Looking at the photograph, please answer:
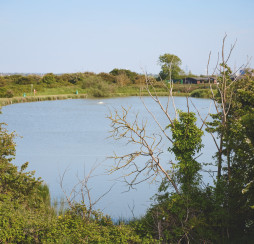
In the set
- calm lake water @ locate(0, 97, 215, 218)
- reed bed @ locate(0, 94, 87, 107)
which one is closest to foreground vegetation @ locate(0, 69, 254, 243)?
calm lake water @ locate(0, 97, 215, 218)

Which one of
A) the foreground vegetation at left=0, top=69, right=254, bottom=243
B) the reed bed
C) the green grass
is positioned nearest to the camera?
the foreground vegetation at left=0, top=69, right=254, bottom=243

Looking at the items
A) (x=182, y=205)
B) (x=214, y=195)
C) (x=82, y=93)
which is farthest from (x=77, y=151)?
(x=82, y=93)

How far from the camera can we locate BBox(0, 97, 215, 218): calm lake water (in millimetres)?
11232

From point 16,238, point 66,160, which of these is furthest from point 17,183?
point 66,160

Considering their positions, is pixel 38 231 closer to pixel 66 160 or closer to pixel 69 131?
pixel 66 160

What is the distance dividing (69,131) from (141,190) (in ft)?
42.6

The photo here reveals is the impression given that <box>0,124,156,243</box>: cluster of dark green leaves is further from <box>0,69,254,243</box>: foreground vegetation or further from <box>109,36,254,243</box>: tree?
<box>109,36,254,243</box>: tree

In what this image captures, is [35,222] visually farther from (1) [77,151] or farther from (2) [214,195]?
(1) [77,151]

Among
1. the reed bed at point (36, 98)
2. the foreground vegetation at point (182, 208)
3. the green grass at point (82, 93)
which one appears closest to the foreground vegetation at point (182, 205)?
the foreground vegetation at point (182, 208)

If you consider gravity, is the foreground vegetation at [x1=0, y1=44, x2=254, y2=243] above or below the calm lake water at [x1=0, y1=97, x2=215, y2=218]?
above

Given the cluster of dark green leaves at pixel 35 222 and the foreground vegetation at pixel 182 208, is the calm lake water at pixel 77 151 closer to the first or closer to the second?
the cluster of dark green leaves at pixel 35 222

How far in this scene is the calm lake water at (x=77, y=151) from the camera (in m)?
11.2

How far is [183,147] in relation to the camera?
7891 mm

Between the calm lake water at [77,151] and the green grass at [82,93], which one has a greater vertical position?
the green grass at [82,93]
